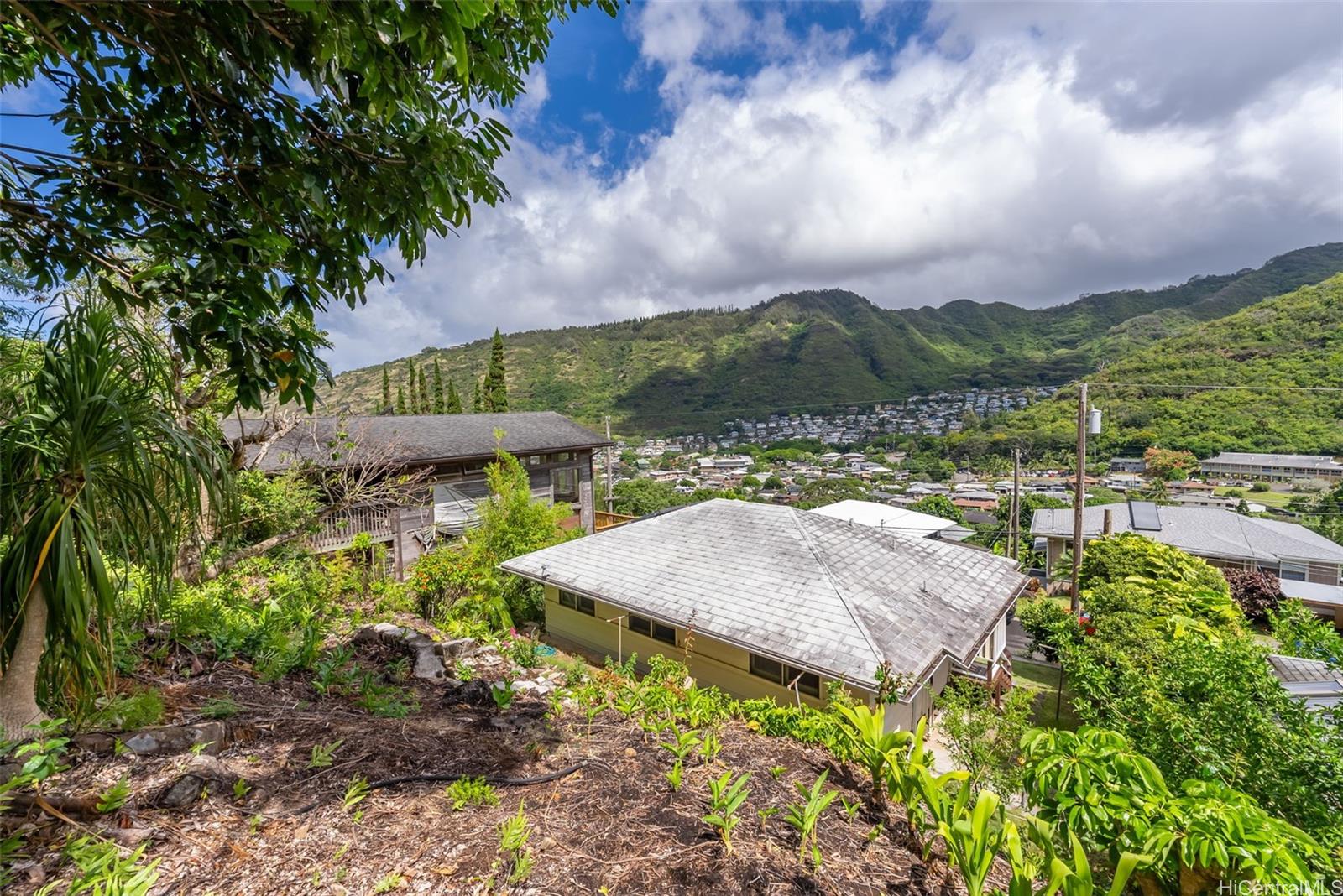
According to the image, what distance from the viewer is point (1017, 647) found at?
1566 centimetres

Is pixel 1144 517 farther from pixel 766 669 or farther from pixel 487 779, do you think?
pixel 487 779

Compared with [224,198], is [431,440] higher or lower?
lower

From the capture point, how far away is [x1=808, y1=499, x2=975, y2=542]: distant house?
19453mm

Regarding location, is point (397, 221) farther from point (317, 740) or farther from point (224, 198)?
point (317, 740)

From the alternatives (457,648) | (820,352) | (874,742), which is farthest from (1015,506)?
(820,352)

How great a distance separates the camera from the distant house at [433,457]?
12270 mm

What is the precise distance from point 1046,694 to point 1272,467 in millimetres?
44533

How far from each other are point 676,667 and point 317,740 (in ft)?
12.4

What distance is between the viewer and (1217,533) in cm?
2138

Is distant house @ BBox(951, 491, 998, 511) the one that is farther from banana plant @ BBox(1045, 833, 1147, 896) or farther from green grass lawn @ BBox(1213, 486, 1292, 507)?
banana plant @ BBox(1045, 833, 1147, 896)

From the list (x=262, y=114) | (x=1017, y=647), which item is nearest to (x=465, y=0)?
(x=262, y=114)

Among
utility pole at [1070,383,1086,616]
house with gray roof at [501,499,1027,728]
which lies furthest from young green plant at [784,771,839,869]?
utility pole at [1070,383,1086,616]

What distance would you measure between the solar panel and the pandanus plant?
29.2 meters

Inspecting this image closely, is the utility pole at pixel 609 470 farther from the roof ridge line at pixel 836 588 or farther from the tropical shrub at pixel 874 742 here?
the tropical shrub at pixel 874 742
